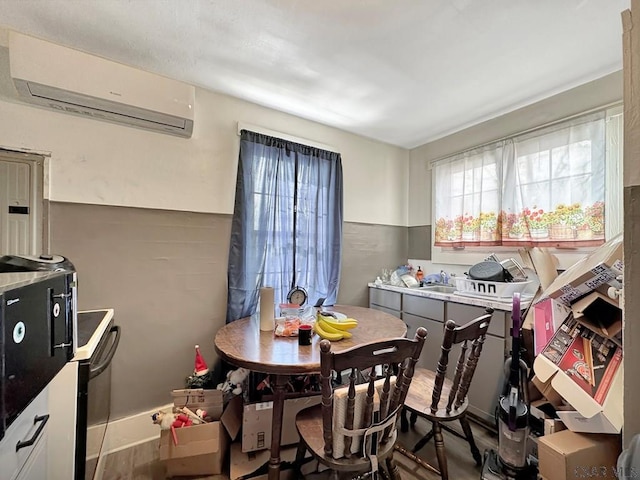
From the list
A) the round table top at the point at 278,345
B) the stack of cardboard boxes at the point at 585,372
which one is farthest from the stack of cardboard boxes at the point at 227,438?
the stack of cardboard boxes at the point at 585,372

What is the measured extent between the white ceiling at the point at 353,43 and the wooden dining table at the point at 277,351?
1736mm

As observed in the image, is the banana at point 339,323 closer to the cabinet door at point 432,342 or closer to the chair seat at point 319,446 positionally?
the chair seat at point 319,446

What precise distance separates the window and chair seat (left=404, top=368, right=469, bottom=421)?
144 cm

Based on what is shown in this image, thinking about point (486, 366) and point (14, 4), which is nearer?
point (14, 4)

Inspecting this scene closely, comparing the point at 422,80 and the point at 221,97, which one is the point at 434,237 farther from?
the point at 221,97

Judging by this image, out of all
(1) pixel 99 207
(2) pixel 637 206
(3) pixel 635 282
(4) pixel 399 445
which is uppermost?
(1) pixel 99 207

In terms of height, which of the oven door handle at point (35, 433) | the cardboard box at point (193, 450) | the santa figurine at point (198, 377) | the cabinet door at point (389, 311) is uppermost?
the oven door handle at point (35, 433)

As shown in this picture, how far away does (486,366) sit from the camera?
205 cm

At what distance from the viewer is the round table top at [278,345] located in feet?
4.19

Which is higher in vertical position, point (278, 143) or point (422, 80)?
point (422, 80)

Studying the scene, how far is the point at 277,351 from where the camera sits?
1.43m

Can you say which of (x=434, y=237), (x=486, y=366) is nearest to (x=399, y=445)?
(x=486, y=366)

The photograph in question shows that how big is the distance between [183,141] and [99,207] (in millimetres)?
723

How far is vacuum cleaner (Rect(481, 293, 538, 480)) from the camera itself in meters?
1.47
